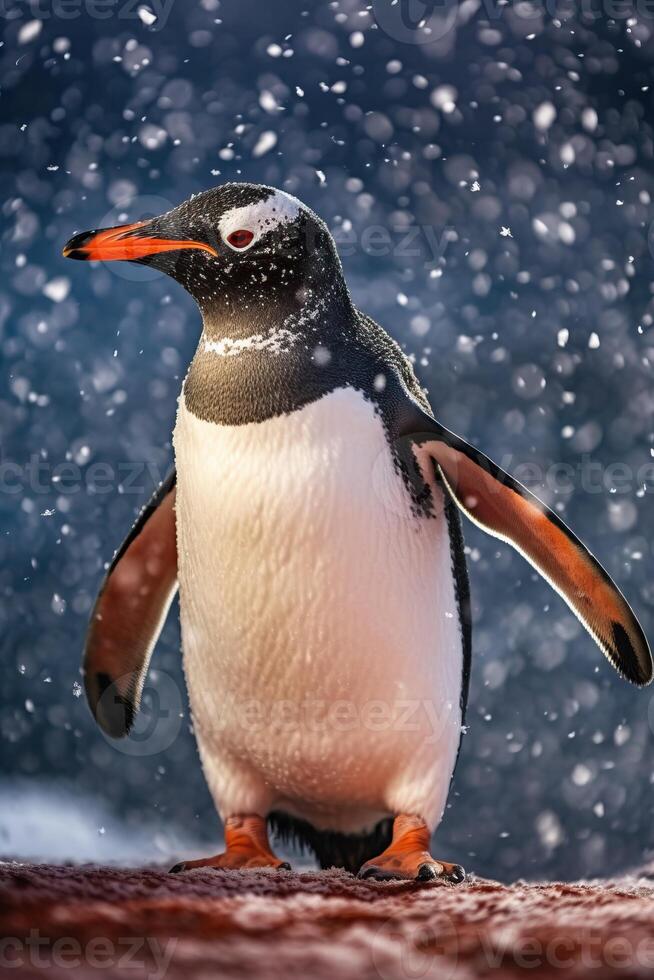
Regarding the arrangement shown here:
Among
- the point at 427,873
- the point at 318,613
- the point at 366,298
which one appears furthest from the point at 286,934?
the point at 366,298

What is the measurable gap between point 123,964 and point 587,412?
2.16 metres

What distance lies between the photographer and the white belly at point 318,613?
118 cm

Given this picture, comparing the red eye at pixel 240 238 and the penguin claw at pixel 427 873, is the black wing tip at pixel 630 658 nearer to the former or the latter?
the penguin claw at pixel 427 873

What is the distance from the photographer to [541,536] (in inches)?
48.3

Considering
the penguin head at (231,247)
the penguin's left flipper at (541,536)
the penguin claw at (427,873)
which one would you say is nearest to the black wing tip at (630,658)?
the penguin's left flipper at (541,536)

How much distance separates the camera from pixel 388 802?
1.25 meters

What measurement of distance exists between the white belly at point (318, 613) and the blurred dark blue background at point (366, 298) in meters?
1.10

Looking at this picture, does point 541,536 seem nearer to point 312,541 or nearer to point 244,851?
point 312,541

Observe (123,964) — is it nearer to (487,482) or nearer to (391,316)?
(487,482)

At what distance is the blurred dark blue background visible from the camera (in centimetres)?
219

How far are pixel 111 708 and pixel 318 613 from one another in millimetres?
399

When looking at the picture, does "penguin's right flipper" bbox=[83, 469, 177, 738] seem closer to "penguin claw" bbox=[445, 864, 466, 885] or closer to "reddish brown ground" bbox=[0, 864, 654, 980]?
"penguin claw" bbox=[445, 864, 466, 885]

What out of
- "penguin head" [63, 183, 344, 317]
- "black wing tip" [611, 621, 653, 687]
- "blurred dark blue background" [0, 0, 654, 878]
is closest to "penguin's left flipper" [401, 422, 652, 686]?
"black wing tip" [611, 621, 653, 687]

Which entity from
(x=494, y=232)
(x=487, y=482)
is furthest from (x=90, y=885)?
(x=494, y=232)
